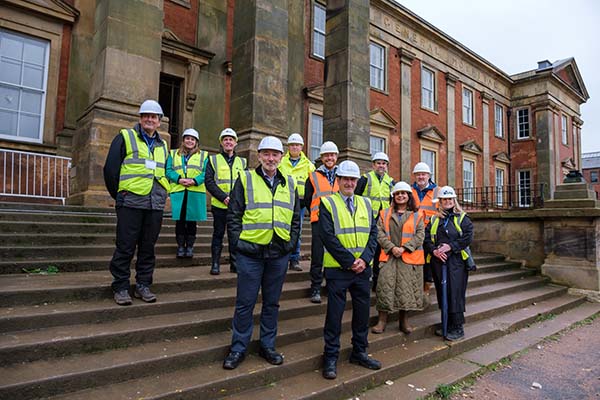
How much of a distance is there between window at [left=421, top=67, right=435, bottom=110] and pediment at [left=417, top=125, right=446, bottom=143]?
1183mm

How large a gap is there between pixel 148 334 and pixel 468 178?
23.6 m

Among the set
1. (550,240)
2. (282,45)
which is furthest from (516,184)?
(282,45)

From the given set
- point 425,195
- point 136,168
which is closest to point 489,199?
point 425,195

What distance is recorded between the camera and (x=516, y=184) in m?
27.1

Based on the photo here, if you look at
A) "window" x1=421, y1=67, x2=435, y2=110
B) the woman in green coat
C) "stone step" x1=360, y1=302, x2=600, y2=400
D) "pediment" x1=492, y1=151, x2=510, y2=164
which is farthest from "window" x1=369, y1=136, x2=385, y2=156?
the woman in green coat

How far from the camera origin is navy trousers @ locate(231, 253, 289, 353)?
358cm

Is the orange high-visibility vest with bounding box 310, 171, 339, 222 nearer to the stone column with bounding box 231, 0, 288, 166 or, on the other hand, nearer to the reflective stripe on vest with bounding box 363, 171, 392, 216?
the reflective stripe on vest with bounding box 363, 171, 392, 216

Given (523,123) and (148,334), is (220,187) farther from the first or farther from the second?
(523,123)

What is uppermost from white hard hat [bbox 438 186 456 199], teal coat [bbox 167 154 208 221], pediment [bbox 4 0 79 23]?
pediment [bbox 4 0 79 23]

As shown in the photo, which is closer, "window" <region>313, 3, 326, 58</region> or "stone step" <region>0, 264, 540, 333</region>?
"stone step" <region>0, 264, 540, 333</region>

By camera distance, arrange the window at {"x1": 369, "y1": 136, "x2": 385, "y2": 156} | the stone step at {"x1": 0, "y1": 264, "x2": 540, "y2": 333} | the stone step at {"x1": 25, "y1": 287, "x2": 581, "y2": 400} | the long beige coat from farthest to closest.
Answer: the window at {"x1": 369, "y1": 136, "x2": 385, "y2": 156}
the long beige coat
the stone step at {"x1": 0, "y1": 264, "x2": 540, "y2": 333}
the stone step at {"x1": 25, "y1": 287, "x2": 581, "y2": 400}

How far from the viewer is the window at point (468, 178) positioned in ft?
76.3

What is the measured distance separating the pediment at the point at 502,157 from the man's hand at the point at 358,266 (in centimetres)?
2533

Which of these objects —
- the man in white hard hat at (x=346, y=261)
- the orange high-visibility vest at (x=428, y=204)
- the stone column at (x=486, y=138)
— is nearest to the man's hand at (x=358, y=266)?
the man in white hard hat at (x=346, y=261)
